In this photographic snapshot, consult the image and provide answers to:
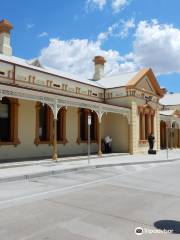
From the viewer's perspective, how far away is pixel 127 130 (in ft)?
77.5

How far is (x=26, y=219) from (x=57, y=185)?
387 cm

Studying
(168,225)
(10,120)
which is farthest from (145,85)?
(168,225)

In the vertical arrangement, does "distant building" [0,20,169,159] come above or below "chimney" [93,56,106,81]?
below

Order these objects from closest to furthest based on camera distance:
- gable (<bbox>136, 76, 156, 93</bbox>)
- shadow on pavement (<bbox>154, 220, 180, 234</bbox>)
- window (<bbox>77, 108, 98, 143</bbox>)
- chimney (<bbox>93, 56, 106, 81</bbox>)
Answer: shadow on pavement (<bbox>154, 220, 180, 234</bbox>)
window (<bbox>77, 108, 98, 143</bbox>)
gable (<bbox>136, 76, 156, 93</bbox>)
chimney (<bbox>93, 56, 106, 81</bbox>)

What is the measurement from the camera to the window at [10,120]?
53.2 ft

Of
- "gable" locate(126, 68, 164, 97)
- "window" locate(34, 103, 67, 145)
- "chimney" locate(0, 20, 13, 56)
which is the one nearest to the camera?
"window" locate(34, 103, 67, 145)

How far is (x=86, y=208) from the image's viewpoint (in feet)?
23.0

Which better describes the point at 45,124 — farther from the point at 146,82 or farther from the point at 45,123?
the point at 146,82

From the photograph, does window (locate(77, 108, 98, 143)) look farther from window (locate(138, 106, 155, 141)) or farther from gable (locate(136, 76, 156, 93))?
gable (locate(136, 76, 156, 93))

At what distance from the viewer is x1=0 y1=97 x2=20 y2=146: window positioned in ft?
53.2

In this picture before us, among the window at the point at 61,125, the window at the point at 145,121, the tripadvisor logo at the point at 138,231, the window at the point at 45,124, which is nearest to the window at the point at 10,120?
the window at the point at 45,124

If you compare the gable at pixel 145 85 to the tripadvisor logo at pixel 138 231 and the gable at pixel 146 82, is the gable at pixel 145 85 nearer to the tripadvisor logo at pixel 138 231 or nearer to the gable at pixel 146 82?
the gable at pixel 146 82

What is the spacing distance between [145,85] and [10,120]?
42.7 feet

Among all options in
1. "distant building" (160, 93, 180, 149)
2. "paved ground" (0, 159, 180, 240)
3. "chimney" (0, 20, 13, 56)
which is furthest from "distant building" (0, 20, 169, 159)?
"paved ground" (0, 159, 180, 240)
